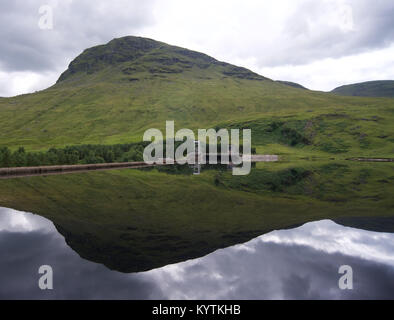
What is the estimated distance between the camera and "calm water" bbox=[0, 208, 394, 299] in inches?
234

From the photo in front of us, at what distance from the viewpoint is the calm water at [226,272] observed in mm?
5945

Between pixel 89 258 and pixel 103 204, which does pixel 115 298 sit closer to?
pixel 89 258

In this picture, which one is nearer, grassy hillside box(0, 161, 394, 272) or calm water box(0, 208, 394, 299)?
calm water box(0, 208, 394, 299)

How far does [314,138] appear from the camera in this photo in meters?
154

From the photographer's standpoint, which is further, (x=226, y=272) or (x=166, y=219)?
(x=166, y=219)

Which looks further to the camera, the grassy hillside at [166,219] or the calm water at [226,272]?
the grassy hillside at [166,219]

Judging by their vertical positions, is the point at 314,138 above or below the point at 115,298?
above

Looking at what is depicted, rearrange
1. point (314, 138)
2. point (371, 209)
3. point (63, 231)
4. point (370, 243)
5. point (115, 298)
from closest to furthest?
point (115, 298) → point (370, 243) → point (63, 231) → point (371, 209) → point (314, 138)

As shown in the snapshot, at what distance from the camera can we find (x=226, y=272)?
23.2ft

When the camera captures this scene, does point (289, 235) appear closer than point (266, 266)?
No

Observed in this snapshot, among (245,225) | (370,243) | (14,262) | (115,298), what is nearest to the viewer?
(115,298)
